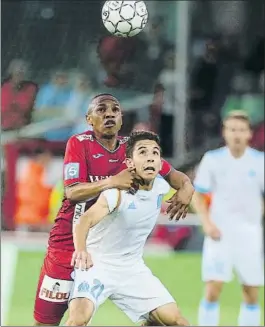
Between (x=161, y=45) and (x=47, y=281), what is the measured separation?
4107 mm

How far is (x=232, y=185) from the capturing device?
792cm

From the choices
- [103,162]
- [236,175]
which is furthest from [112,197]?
[236,175]

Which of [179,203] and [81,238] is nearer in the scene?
[81,238]

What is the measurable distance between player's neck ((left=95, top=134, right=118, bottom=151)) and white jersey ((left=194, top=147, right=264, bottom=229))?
2.21m

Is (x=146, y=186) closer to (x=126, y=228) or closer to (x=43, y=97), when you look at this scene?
(x=126, y=228)

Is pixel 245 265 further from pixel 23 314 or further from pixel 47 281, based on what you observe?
pixel 47 281

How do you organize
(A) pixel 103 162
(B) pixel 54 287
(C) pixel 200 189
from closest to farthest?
(A) pixel 103 162 → (B) pixel 54 287 → (C) pixel 200 189

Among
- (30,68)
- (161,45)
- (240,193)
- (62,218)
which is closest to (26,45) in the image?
(30,68)

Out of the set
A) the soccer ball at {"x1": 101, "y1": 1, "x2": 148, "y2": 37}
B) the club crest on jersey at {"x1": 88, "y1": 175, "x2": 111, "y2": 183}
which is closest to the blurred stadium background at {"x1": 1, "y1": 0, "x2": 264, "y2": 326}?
the soccer ball at {"x1": 101, "y1": 1, "x2": 148, "y2": 37}

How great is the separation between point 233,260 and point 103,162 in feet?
8.74

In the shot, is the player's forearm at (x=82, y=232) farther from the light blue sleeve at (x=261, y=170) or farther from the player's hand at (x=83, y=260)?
the light blue sleeve at (x=261, y=170)

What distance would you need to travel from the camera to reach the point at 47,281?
5785 mm

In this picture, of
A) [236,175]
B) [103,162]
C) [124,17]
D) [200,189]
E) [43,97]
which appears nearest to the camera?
[103,162]

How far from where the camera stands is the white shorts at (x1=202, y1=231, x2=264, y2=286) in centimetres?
786
